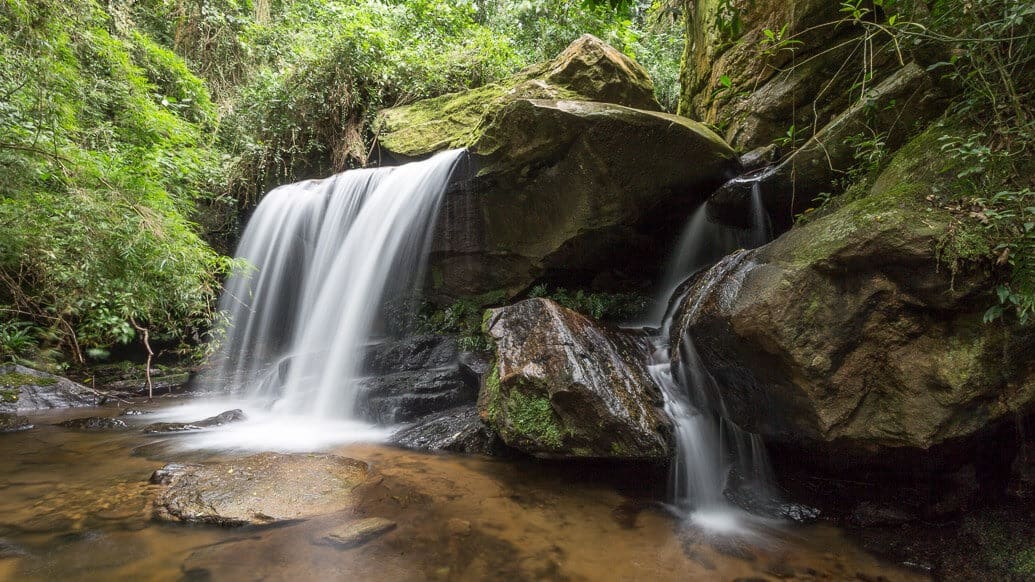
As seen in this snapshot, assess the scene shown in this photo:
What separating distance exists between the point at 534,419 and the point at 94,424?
472 cm

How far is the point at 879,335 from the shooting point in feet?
8.82

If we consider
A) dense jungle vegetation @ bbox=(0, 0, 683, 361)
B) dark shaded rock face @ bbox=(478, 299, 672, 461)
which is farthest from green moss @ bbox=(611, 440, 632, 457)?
dense jungle vegetation @ bbox=(0, 0, 683, 361)

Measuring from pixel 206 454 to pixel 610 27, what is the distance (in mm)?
9672

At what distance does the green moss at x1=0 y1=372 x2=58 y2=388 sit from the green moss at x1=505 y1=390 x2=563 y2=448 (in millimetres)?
6193

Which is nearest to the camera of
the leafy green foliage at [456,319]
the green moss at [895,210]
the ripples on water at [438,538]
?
the ripples on water at [438,538]

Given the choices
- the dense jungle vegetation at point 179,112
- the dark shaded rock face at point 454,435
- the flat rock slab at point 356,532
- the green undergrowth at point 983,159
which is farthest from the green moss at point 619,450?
the dense jungle vegetation at point 179,112

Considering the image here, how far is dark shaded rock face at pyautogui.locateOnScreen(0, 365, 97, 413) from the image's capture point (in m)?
5.27

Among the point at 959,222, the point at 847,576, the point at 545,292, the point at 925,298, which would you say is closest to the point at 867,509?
the point at 847,576

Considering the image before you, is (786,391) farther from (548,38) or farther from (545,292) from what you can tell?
(548,38)

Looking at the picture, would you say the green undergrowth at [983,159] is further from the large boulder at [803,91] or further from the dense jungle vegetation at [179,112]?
the dense jungle vegetation at [179,112]

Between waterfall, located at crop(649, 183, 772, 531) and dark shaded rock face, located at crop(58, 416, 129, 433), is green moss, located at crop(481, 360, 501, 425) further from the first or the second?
dark shaded rock face, located at crop(58, 416, 129, 433)

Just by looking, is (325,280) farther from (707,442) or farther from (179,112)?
(179,112)

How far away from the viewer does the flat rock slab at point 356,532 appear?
98.7 inches

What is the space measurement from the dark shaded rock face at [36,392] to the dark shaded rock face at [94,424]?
1.04 meters
